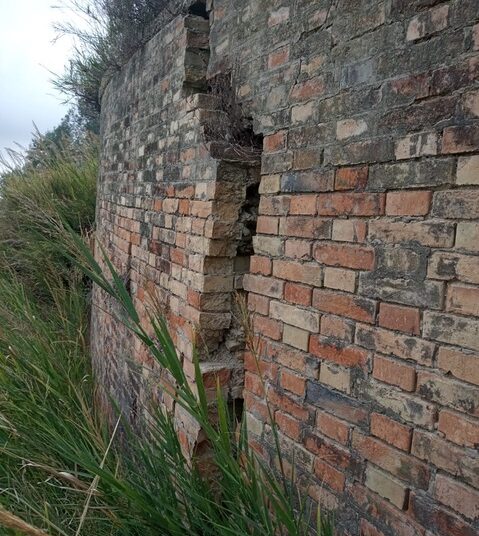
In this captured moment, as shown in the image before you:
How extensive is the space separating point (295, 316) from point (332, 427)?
0.41 m

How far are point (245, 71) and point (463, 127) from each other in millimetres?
1165

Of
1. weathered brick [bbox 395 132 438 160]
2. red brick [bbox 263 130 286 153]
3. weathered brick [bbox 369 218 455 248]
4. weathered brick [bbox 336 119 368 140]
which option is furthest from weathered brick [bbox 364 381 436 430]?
red brick [bbox 263 130 286 153]

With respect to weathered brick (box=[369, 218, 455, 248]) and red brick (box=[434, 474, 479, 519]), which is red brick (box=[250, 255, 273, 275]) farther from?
red brick (box=[434, 474, 479, 519])

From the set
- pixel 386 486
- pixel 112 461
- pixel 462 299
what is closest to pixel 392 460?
pixel 386 486

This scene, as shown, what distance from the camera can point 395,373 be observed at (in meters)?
1.52

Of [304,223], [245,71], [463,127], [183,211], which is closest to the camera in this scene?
[463,127]

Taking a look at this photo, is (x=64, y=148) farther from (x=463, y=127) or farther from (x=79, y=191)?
(x=463, y=127)

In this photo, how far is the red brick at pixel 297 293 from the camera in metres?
1.86

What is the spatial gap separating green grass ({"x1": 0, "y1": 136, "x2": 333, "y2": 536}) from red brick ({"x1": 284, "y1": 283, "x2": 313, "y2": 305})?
373 mm

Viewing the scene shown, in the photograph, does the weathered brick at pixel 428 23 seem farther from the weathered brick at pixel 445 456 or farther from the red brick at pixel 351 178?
the weathered brick at pixel 445 456

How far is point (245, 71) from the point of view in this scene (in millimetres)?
2240

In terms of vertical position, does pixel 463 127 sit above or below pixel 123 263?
above

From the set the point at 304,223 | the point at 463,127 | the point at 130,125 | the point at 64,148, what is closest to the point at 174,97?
the point at 130,125

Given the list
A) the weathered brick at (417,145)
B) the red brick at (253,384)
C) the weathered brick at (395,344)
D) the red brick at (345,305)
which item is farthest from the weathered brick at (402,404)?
the weathered brick at (417,145)
